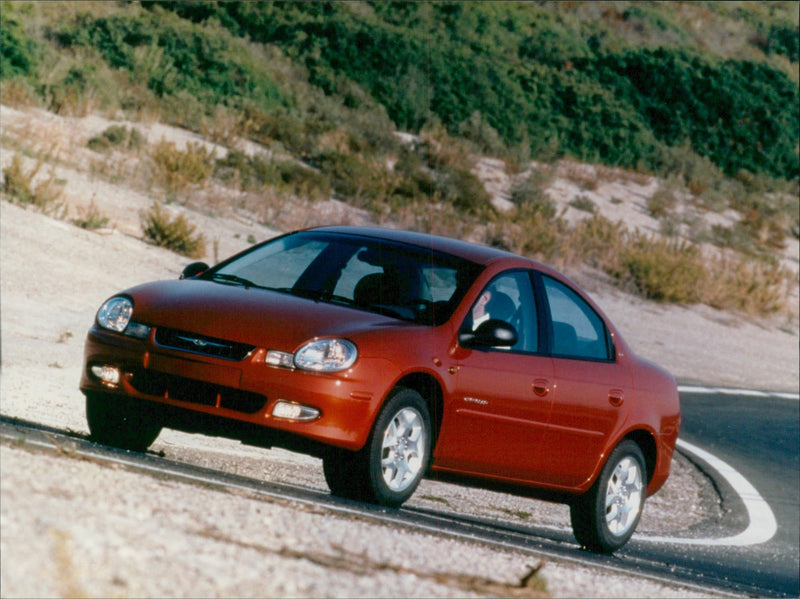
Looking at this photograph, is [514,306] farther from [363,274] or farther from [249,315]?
[249,315]

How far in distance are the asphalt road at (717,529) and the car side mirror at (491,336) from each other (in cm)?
99

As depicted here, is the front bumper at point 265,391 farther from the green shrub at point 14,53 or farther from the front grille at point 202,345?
the green shrub at point 14,53

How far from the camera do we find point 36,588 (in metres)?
4.89

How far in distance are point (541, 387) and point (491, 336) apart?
2.06 feet

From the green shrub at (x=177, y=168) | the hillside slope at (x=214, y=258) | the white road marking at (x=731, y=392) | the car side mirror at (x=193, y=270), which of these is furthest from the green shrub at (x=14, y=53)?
the car side mirror at (x=193, y=270)

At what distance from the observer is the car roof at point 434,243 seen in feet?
30.8

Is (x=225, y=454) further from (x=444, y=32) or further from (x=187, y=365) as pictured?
(x=444, y=32)

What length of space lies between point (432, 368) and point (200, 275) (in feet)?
5.92

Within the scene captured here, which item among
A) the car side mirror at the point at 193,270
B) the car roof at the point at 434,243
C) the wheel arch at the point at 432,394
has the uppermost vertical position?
the car roof at the point at 434,243

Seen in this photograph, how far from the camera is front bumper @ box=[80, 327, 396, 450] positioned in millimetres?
8094

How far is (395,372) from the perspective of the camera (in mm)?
8266

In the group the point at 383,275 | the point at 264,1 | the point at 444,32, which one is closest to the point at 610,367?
the point at 383,275

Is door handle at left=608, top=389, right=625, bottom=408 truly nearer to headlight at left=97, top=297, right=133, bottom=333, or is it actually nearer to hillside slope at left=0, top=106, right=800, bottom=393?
headlight at left=97, top=297, right=133, bottom=333

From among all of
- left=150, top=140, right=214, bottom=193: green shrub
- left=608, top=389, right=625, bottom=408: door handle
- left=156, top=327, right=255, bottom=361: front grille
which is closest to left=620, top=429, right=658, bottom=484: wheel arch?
left=608, top=389, right=625, bottom=408: door handle
